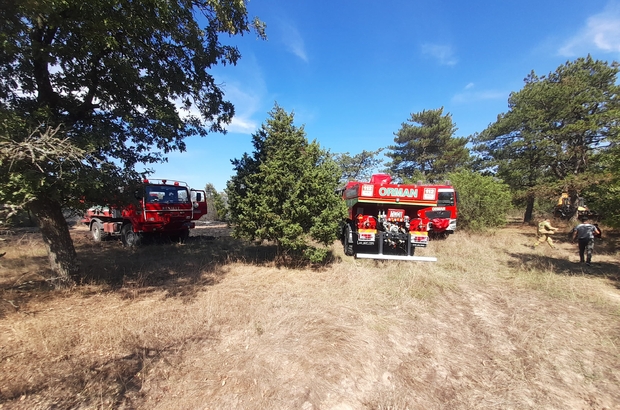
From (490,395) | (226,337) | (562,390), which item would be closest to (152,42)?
(226,337)

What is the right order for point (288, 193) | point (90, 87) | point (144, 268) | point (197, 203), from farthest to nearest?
1. point (197, 203)
2. point (144, 268)
3. point (288, 193)
4. point (90, 87)

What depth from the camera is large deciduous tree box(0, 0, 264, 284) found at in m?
3.79

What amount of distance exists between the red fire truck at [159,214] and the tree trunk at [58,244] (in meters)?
3.82

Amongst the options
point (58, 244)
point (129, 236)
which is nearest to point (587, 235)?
point (58, 244)

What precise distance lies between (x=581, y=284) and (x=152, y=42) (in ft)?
36.3

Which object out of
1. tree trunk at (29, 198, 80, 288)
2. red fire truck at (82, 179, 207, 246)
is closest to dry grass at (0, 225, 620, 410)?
tree trunk at (29, 198, 80, 288)

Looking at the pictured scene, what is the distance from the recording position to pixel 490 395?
9.48 ft

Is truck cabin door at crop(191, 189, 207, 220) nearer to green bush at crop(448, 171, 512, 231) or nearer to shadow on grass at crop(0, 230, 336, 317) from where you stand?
shadow on grass at crop(0, 230, 336, 317)

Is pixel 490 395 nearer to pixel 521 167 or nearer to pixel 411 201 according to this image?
pixel 411 201

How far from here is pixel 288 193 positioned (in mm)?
6711

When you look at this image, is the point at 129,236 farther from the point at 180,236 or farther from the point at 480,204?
the point at 480,204

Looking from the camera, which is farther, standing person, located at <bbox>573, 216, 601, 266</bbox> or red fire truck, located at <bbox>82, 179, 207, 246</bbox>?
red fire truck, located at <bbox>82, 179, 207, 246</bbox>

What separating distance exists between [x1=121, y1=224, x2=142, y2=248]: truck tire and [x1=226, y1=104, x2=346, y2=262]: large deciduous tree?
5.52 m

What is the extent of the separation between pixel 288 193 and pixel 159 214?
237 inches
